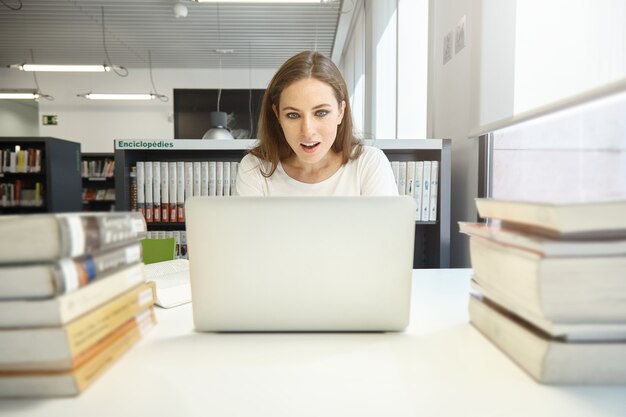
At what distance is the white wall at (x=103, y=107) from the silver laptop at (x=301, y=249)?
8095mm

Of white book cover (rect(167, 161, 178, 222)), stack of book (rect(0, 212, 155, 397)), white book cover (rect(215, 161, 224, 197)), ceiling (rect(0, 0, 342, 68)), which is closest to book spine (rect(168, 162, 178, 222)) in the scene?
white book cover (rect(167, 161, 178, 222))

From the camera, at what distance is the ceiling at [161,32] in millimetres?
5547

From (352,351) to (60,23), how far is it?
7201 mm

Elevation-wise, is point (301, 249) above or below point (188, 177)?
below

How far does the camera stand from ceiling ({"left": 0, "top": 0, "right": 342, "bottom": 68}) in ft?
18.2

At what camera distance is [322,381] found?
0.46 meters

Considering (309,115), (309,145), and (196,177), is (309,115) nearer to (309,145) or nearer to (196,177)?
(309,145)

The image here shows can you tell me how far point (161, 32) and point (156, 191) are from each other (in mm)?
5035

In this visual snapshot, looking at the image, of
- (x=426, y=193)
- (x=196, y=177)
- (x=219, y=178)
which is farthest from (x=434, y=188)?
(x=196, y=177)

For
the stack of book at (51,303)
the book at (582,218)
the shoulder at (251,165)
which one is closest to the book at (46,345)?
the stack of book at (51,303)

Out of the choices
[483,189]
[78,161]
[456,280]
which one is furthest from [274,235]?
[78,161]

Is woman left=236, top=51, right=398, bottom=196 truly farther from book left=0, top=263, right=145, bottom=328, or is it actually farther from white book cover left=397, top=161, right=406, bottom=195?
book left=0, top=263, right=145, bottom=328

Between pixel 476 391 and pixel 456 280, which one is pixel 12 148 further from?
pixel 476 391

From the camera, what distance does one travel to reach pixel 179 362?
0.51 meters
